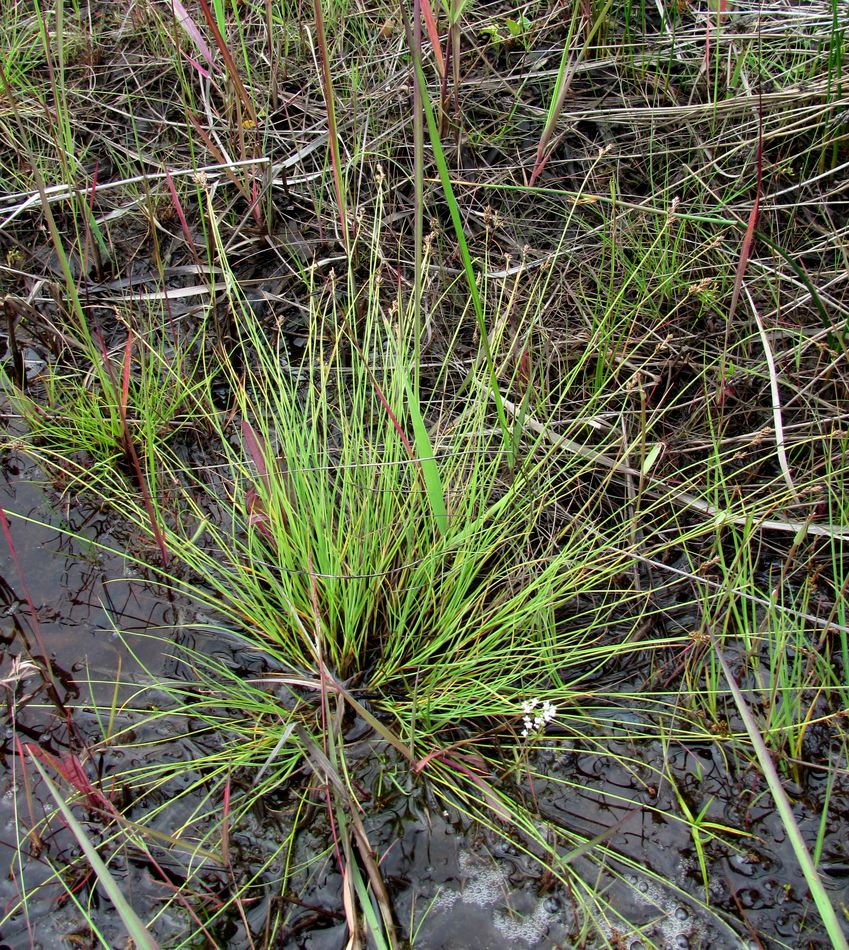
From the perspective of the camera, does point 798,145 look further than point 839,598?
Yes

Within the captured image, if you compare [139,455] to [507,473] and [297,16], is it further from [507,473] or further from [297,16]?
[297,16]

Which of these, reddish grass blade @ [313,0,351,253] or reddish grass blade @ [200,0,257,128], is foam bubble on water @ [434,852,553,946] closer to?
reddish grass blade @ [313,0,351,253]

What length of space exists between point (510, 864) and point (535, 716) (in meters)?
0.22

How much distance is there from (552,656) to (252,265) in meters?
1.23

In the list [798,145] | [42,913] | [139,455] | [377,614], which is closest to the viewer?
[42,913]

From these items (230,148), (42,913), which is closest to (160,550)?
(42,913)


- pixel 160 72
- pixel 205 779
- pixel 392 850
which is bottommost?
pixel 392 850

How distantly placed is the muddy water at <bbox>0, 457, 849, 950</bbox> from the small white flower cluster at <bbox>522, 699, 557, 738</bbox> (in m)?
0.05

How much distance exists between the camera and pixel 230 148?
2.06 m

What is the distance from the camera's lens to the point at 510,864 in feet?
3.93

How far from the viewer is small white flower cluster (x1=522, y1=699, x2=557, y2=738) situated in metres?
1.21

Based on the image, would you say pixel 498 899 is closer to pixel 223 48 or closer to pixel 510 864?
pixel 510 864

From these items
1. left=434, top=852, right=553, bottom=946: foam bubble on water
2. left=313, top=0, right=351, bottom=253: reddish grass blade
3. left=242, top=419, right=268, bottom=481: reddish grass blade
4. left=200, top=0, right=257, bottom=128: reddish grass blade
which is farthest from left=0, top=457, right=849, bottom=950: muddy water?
left=200, top=0, right=257, bottom=128: reddish grass blade

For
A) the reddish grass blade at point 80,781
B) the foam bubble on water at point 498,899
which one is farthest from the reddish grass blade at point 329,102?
the foam bubble on water at point 498,899
